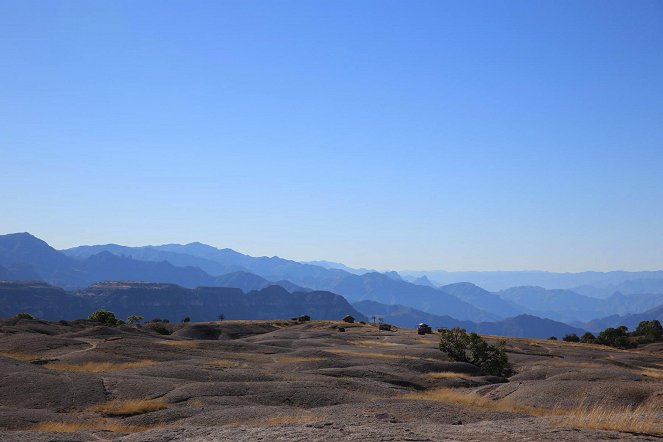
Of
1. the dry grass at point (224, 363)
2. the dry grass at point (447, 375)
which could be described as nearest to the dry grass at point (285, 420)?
the dry grass at point (224, 363)

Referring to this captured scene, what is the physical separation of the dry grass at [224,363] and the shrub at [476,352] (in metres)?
17.9

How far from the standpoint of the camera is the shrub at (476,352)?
4443 centimetres

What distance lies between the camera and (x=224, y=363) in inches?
1506

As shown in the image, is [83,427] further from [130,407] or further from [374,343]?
[374,343]

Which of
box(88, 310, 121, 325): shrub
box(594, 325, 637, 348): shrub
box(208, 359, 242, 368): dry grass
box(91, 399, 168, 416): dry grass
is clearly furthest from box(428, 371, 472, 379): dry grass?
box(594, 325, 637, 348): shrub

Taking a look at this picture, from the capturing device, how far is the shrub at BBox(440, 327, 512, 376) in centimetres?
4443

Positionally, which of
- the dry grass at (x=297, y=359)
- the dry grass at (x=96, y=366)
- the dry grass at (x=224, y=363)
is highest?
the dry grass at (x=96, y=366)

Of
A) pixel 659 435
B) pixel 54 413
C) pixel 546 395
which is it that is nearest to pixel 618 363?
pixel 546 395

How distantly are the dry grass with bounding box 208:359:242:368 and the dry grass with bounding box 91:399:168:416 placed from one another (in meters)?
12.5

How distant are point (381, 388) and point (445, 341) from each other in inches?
806

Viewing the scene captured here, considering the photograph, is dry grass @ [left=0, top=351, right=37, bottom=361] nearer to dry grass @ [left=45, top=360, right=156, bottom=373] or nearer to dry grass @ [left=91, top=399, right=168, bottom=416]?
dry grass @ [left=45, top=360, right=156, bottom=373]

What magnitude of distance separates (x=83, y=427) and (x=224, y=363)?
19.1 metres

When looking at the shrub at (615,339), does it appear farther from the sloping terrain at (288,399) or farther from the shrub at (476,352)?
the sloping terrain at (288,399)

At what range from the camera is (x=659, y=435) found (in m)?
13.9
